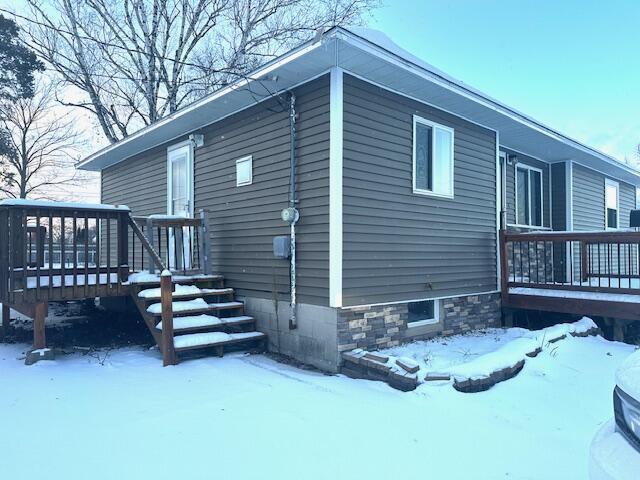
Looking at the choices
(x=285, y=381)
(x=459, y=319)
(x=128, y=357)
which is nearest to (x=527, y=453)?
(x=285, y=381)

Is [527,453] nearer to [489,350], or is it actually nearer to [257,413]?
[257,413]

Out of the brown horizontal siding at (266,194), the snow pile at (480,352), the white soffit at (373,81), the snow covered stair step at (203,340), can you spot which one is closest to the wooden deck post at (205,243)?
the brown horizontal siding at (266,194)

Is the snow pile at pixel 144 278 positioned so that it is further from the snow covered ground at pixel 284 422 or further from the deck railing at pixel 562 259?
the deck railing at pixel 562 259

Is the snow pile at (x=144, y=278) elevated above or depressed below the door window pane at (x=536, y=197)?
below

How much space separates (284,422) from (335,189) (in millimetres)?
2566

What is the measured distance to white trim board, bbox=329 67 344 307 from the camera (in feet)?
16.5

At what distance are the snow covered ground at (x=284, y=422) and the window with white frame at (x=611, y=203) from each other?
7821 millimetres

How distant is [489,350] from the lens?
554 centimetres

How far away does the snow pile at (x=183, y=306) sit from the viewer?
539 cm

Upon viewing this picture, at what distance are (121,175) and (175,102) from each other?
222 inches

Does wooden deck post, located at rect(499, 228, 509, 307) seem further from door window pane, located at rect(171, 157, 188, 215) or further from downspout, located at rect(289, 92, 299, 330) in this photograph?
door window pane, located at rect(171, 157, 188, 215)

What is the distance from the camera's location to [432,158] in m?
6.41

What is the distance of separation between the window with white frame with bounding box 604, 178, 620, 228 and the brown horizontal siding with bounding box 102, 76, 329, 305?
31.1ft

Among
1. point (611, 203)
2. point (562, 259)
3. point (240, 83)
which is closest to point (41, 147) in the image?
point (240, 83)
